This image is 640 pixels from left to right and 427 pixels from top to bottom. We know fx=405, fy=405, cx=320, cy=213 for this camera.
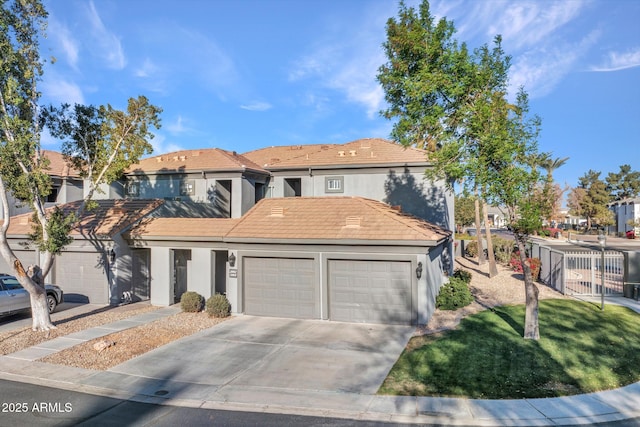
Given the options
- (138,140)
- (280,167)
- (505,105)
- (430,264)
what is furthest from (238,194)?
(505,105)

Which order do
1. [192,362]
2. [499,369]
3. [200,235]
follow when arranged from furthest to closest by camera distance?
[200,235] < [192,362] < [499,369]

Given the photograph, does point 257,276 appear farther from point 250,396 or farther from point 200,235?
point 250,396

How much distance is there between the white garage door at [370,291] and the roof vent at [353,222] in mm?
1384

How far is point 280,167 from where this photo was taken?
77.5 ft

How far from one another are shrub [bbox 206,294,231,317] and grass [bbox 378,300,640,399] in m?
7.11

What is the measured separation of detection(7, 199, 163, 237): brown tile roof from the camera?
58.4 ft

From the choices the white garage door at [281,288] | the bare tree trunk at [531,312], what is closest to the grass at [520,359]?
the bare tree trunk at [531,312]

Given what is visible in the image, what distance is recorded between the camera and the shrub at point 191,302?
52.2ft

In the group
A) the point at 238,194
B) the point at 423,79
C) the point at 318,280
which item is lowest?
the point at 318,280

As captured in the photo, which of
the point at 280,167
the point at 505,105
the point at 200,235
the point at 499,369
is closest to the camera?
the point at 499,369

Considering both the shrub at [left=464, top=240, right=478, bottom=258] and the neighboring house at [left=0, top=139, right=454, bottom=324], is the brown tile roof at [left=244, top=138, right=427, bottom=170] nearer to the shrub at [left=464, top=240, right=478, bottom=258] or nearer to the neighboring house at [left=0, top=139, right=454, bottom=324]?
the neighboring house at [left=0, top=139, right=454, bottom=324]

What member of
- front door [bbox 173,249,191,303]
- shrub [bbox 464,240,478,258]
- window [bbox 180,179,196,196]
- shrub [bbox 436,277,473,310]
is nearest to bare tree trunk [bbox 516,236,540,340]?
shrub [bbox 436,277,473,310]

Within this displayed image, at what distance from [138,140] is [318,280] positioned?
8662 mm

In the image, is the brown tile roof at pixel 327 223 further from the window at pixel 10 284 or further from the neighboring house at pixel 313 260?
the window at pixel 10 284
